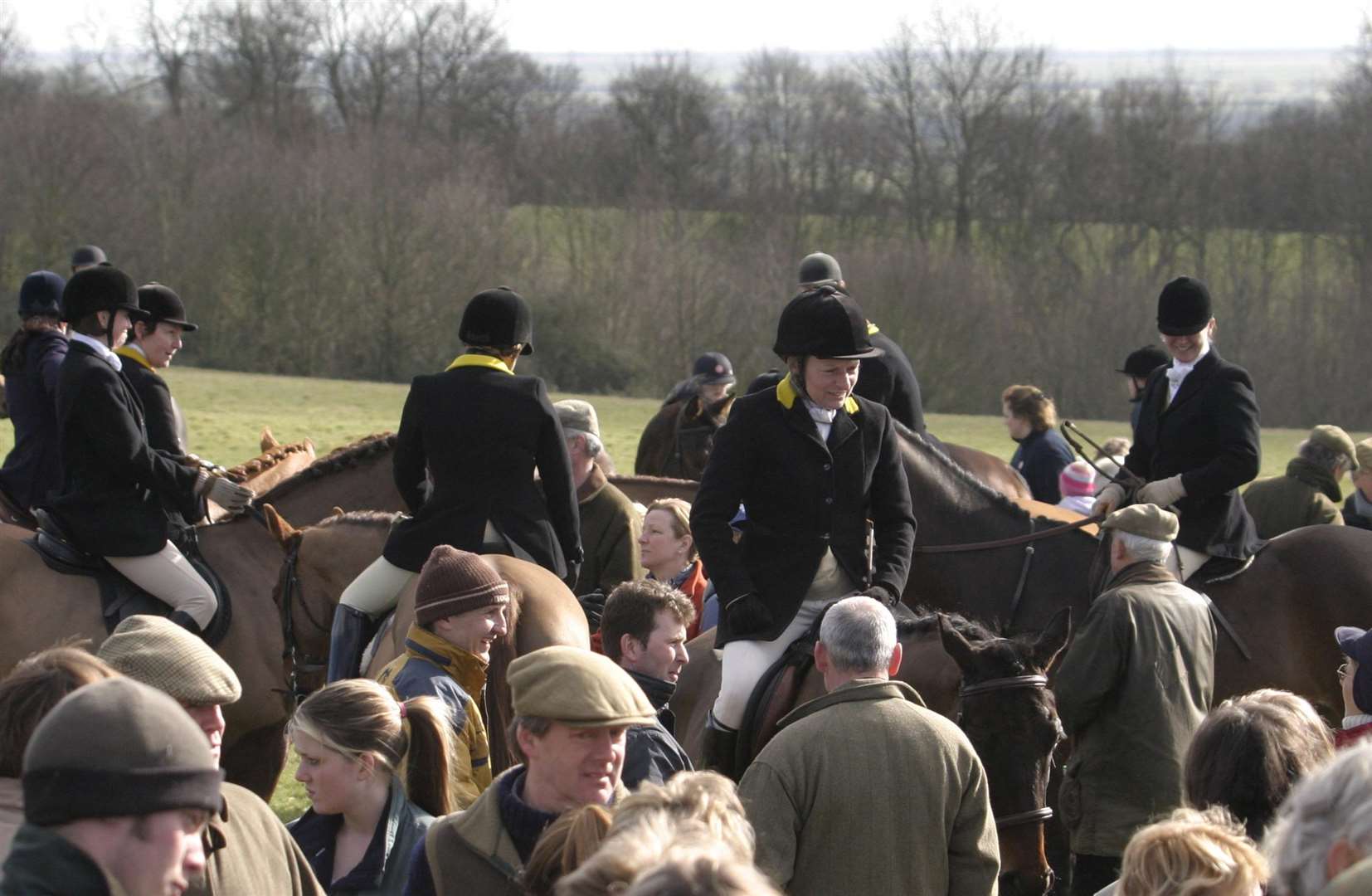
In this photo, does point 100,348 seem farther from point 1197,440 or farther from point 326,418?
point 326,418

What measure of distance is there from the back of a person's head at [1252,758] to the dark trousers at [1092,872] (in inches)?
92.7

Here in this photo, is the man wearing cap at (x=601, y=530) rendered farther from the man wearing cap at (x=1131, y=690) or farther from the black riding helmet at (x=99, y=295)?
the man wearing cap at (x=1131, y=690)

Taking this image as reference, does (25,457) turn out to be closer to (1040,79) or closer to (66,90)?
(66,90)

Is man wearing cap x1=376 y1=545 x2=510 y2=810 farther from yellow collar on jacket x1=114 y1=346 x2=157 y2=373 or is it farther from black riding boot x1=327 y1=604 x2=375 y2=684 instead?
yellow collar on jacket x1=114 y1=346 x2=157 y2=373

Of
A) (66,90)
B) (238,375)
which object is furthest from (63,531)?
(66,90)

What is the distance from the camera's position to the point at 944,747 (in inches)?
159

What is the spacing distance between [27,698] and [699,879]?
58.3 inches

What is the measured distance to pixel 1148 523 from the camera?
5801mm

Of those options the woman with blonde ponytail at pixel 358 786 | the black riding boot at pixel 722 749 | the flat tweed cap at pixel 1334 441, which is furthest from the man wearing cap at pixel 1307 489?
the woman with blonde ponytail at pixel 358 786

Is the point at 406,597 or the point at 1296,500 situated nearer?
the point at 406,597

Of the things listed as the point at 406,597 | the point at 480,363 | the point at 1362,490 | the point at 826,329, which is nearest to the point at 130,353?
the point at 480,363

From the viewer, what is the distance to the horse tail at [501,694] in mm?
5512

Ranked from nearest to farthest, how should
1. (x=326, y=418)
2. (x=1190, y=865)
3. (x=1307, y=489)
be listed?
(x=1190, y=865) < (x=1307, y=489) < (x=326, y=418)

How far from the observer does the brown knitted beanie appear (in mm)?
4805
